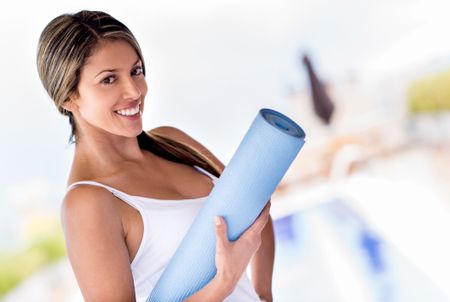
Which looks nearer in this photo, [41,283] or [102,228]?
[102,228]

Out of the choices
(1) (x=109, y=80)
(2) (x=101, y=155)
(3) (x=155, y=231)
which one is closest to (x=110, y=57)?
(1) (x=109, y=80)

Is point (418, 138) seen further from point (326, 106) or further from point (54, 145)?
point (54, 145)

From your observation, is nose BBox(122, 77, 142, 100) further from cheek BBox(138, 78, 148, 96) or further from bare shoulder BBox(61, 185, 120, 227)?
bare shoulder BBox(61, 185, 120, 227)

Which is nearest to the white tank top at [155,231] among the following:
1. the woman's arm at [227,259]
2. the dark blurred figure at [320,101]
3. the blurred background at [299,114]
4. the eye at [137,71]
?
the woman's arm at [227,259]

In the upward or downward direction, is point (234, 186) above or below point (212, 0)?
above

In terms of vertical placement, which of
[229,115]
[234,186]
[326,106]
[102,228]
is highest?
[234,186]

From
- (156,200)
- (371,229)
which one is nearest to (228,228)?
(156,200)

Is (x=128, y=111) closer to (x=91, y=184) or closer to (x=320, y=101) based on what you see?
(x=91, y=184)

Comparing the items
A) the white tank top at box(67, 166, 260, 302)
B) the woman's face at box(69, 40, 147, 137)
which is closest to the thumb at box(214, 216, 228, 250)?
the white tank top at box(67, 166, 260, 302)

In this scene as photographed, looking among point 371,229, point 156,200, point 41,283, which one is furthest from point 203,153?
point 41,283

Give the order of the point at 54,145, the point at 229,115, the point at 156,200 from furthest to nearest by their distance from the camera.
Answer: the point at 229,115
the point at 54,145
the point at 156,200

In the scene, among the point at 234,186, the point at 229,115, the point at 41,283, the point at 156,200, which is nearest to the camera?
the point at 234,186

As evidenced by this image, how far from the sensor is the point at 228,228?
1.19 metres

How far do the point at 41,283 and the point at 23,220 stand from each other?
54.1 inches
